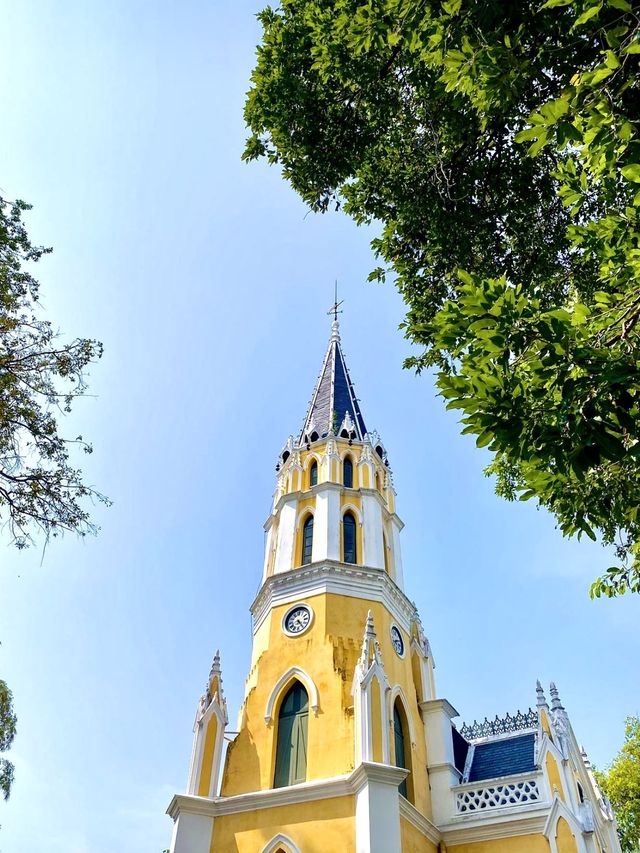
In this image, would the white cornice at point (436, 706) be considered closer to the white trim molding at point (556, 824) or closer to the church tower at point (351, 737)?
the church tower at point (351, 737)

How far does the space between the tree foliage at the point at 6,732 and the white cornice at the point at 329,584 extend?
6208 mm

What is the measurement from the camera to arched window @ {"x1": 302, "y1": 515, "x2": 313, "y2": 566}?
1859cm

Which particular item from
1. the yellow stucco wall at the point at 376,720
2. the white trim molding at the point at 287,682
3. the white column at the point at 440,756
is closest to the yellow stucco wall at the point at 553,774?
the white column at the point at 440,756

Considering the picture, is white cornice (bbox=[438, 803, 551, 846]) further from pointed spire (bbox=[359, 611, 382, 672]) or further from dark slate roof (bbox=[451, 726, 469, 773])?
pointed spire (bbox=[359, 611, 382, 672])

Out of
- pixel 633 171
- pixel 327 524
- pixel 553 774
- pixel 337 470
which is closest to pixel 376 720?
pixel 553 774

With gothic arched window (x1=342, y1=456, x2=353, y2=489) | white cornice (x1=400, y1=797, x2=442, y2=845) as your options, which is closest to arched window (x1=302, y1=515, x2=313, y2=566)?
gothic arched window (x1=342, y1=456, x2=353, y2=489)

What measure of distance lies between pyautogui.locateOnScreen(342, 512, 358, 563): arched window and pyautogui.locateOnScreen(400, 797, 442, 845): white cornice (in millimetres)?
6183

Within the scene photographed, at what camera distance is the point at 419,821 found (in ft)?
46.3

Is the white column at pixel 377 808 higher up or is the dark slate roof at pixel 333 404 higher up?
the dark slate roof at pixel 333 404

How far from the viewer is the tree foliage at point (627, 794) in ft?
82.7

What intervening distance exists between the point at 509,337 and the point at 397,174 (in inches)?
208

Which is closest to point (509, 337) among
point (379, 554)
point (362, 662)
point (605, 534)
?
point (605, 534)

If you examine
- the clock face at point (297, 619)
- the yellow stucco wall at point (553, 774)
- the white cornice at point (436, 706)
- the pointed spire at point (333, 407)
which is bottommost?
the yellow stucco wall at point (553, 774)

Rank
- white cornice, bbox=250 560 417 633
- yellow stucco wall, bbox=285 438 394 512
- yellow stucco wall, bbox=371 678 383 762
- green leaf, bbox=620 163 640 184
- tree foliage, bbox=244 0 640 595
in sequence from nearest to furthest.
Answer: green leaf, bbox=620 163 640 184, tree foliage, bbox=244 0 640 595, yellow stucco wall, bbox=371 678 383 762, white cornice, bbox=250 560 417 633, yellow stucco wall, bbox=285 438 394 512
